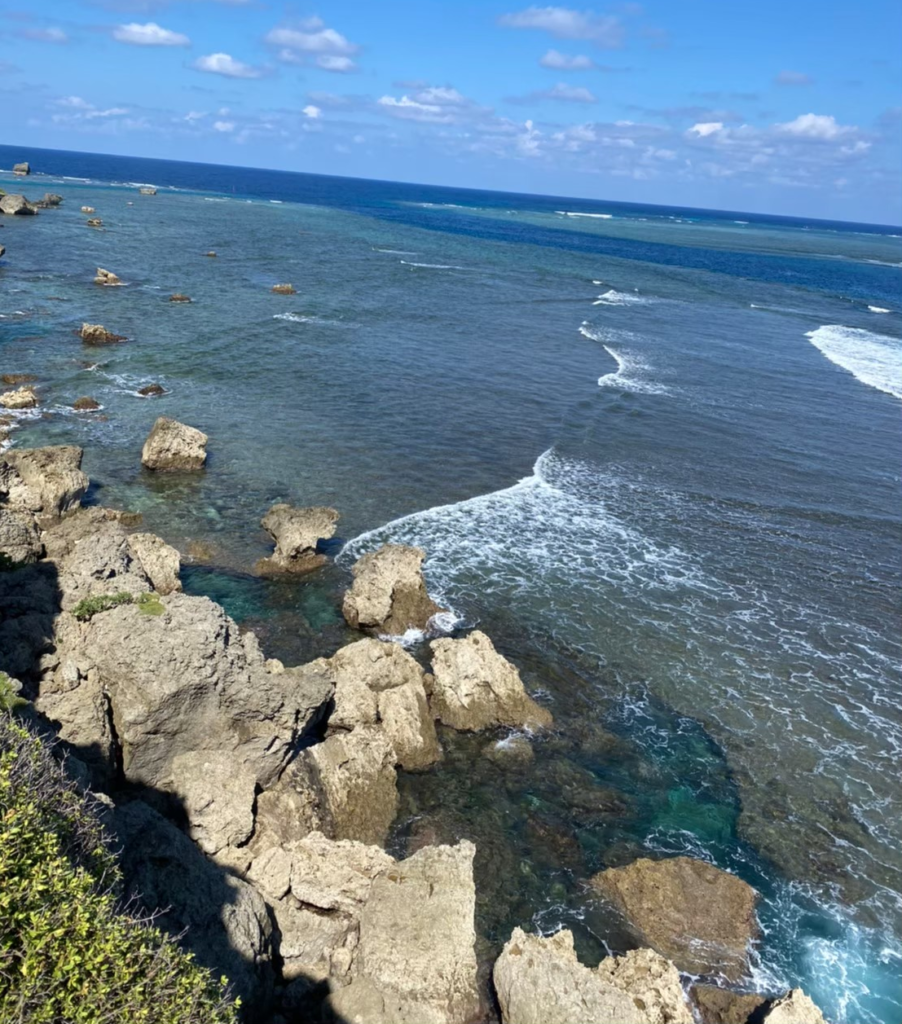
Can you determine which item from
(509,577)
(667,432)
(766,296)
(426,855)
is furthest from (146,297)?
(766,296)

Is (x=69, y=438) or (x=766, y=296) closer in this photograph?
(x=69, y=438)

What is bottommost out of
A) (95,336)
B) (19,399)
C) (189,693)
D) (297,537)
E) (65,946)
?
(297,537)

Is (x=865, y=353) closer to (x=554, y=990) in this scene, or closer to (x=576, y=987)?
(x=576, y=987)

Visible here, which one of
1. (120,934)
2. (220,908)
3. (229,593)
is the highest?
(120,934)

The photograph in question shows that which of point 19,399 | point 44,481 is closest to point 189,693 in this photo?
point 44,481

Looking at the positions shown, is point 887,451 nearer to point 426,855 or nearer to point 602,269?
point 426,855

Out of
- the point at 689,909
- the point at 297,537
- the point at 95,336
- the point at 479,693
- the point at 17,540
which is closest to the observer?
the point at 689,909

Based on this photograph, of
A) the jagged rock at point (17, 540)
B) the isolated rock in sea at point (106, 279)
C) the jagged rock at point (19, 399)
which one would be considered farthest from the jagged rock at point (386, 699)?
the isolated rock in sea at point (106, 279)
